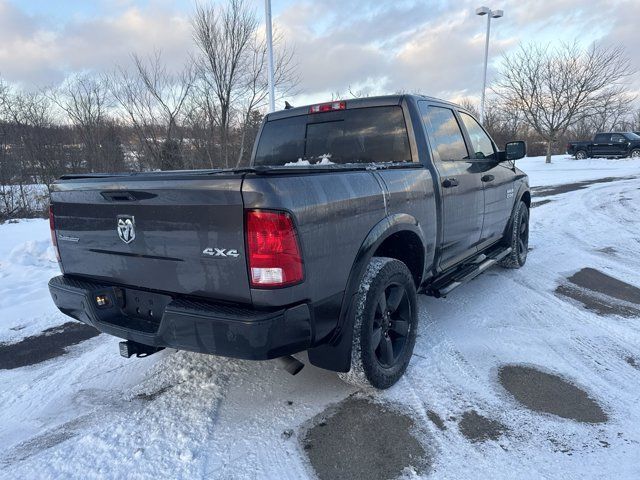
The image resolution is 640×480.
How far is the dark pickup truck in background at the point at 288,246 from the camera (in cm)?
226

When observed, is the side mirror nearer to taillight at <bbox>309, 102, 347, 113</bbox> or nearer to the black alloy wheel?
taillight at <bbox>309, 102, 347, 113</bbox>

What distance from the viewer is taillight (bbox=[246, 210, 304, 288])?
2207 mm

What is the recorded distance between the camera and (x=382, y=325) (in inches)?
123

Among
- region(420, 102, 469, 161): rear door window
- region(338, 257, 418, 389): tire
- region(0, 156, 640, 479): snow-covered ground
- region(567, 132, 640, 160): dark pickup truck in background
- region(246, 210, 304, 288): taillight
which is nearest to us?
region(246, 210, 304, 288): taillight

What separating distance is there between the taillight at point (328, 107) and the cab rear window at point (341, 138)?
0.03 m

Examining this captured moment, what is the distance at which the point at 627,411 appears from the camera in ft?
9.16

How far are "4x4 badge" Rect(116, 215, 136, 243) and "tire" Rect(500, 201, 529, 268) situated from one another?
4.58 m

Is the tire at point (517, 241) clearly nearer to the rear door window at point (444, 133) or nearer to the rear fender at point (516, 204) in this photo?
the rear fender at point (516, 204)

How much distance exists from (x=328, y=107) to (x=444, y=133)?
109 centimetres

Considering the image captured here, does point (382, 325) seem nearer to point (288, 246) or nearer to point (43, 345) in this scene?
point (288, 246)

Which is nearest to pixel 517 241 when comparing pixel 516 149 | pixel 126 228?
pixel 516 149

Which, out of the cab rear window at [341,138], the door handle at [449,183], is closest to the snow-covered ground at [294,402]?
the door handle at [449,183]

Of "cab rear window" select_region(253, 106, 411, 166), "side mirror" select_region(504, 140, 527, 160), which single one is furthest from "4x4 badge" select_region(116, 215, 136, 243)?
"side mirror" select_region(504, 140, 527, 160)

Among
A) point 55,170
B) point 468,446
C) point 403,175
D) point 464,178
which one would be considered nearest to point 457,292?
point 464,178
